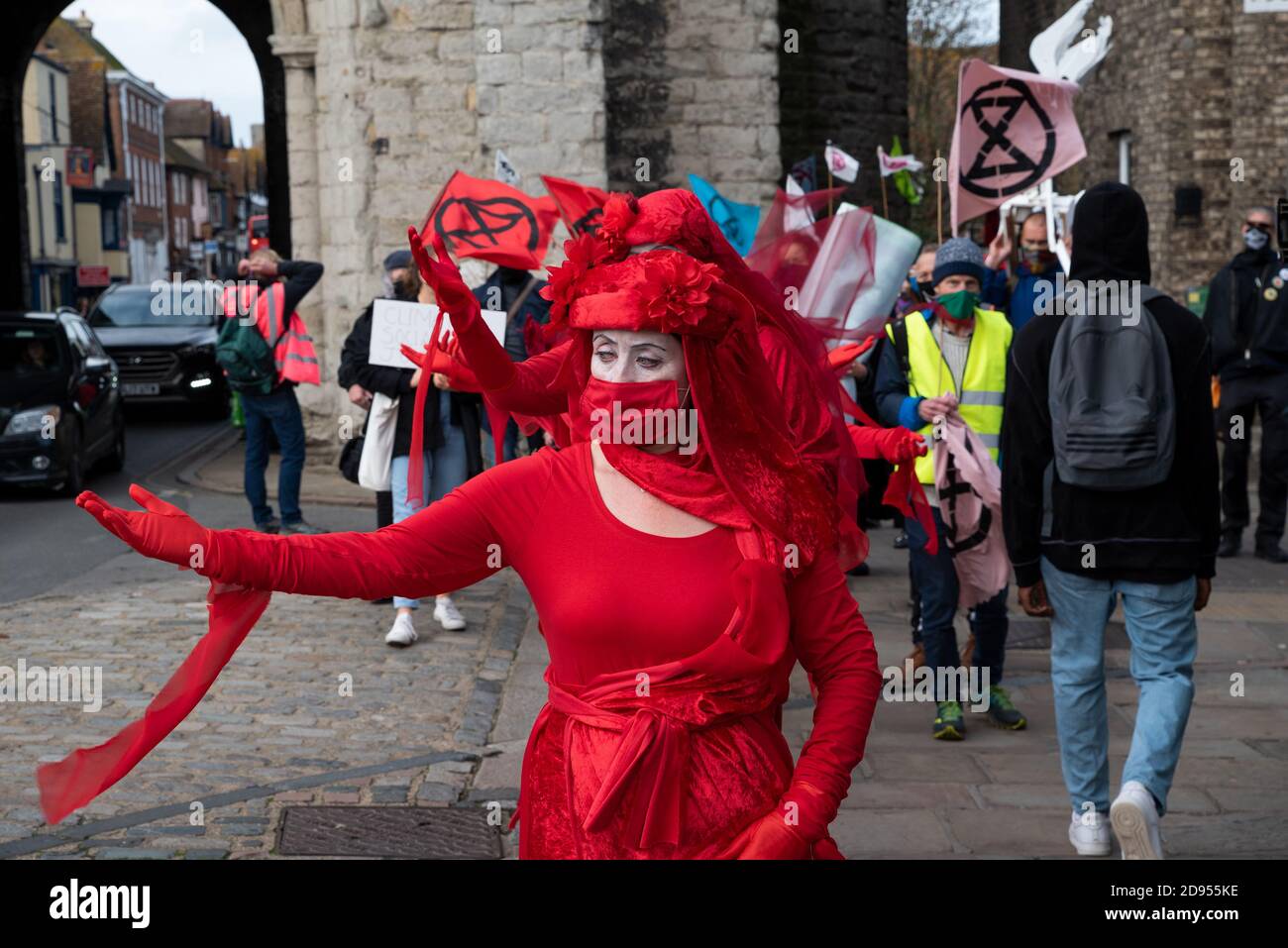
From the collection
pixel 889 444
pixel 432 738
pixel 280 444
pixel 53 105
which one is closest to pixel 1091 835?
pixel 889 444

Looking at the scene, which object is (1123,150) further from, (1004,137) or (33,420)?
(1004,137)

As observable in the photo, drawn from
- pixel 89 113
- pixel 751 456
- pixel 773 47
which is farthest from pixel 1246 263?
pixel 89 113

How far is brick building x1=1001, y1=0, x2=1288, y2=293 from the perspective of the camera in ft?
76.9

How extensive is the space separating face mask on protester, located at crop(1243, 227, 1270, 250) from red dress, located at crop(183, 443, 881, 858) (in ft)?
31.2

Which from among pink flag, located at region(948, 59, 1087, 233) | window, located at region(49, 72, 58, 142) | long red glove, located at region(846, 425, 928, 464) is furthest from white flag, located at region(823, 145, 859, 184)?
window, located at region(49, 72, 58, 142)

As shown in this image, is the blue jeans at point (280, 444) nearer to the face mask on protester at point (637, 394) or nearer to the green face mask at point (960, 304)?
the green face mask at point (960, 304)

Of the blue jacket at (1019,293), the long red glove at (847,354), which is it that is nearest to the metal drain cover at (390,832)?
the long red glove at (847,354)

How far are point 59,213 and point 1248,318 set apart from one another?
57978 mm

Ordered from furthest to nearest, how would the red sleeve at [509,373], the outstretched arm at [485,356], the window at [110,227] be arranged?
the window at [110,227] < the red sleeve at [509,373] < the outstretched arm at [485,356]

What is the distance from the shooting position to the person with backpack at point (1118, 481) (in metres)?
4.91

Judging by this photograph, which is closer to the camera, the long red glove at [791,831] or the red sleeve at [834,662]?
the long red glove at [791,831]

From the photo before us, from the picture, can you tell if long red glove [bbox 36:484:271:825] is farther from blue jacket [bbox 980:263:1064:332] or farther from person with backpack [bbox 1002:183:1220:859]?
blue jacket [bbox 980:263:1064:332]

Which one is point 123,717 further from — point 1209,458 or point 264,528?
point 264,528
